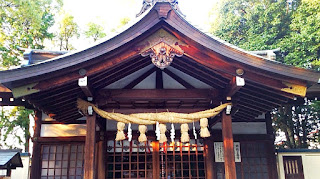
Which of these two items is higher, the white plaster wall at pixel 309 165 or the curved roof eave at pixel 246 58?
the curved roof eave at pixel 246 58

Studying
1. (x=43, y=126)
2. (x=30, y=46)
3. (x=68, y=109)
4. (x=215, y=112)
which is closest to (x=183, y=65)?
(x=215, y=112)

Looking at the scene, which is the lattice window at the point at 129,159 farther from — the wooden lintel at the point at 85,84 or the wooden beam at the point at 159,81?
the wooden lintel at the point at 85,84

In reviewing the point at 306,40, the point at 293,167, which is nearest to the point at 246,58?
the point at 293,167

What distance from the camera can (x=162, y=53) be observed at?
539cm

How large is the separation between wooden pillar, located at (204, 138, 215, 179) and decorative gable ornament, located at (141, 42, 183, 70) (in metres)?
4.06

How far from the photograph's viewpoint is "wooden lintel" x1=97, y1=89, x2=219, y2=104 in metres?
6.33

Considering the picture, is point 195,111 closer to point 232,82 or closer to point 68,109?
point 232,82

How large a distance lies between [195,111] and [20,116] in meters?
10.9

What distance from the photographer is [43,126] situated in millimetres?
8906

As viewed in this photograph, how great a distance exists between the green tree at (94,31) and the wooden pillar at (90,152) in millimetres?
14718

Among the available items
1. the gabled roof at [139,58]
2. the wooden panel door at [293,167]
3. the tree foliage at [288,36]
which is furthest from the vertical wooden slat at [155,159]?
the tree foliage at [288,36]

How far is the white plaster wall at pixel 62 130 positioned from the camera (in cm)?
883

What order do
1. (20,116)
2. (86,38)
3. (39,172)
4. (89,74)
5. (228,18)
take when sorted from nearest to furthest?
(89,74) → (39,172) → (20,116) → (228,18) → (86,38)

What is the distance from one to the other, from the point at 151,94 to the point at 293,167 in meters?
5.73
